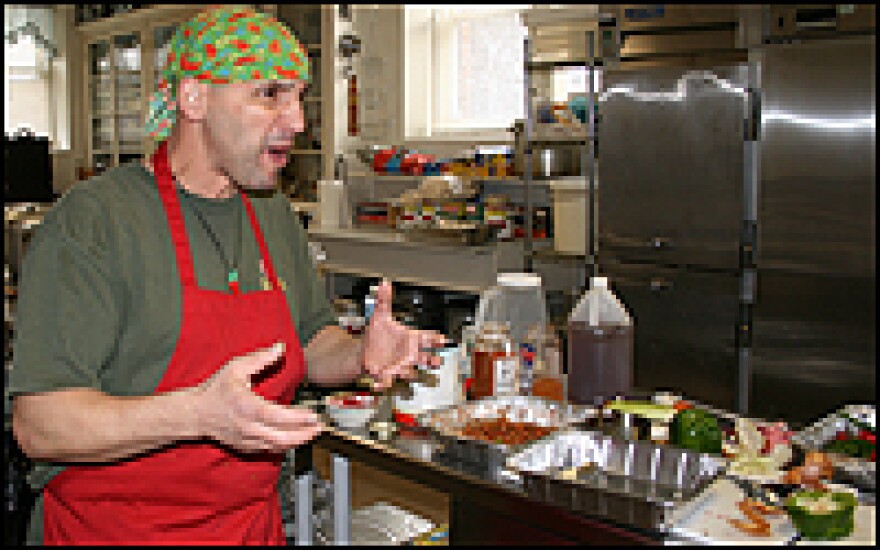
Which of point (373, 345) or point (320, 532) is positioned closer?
point (373, 345)

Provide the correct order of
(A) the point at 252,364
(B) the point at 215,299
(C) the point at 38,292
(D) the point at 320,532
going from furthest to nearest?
(D) the point at 320,532 → (B) the point at 215,299 → (C) the point at 38,292 → (A) the point at 252,364

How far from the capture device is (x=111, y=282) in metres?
1.61

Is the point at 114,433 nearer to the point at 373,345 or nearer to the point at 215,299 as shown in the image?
the point at 215,299

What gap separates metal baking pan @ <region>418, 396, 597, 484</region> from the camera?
6.17ft

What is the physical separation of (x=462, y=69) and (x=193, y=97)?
4454 mm

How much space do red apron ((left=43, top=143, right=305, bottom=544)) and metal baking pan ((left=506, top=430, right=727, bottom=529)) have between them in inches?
22.7

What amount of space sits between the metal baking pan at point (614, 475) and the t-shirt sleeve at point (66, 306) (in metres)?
0.84

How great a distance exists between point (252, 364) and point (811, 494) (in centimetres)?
103

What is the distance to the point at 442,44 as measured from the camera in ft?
19.9

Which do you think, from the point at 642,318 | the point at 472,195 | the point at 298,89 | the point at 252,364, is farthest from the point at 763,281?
the point at 252,364

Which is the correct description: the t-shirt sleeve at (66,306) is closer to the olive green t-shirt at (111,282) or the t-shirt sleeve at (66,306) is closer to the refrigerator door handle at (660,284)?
the olive green t-shirt at (111,282)

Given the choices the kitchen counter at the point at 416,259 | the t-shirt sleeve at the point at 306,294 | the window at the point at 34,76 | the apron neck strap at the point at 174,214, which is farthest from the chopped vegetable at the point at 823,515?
the window at the point at 34,76

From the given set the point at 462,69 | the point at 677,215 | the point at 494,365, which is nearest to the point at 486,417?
the point at 494,365

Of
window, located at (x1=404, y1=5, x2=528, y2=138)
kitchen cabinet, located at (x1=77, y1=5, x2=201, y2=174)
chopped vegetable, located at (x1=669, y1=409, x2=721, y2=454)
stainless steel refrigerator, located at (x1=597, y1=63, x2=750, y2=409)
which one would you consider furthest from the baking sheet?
kitchen cabinet, located at (x1=77, y1=5, x2=201, y2=174)
